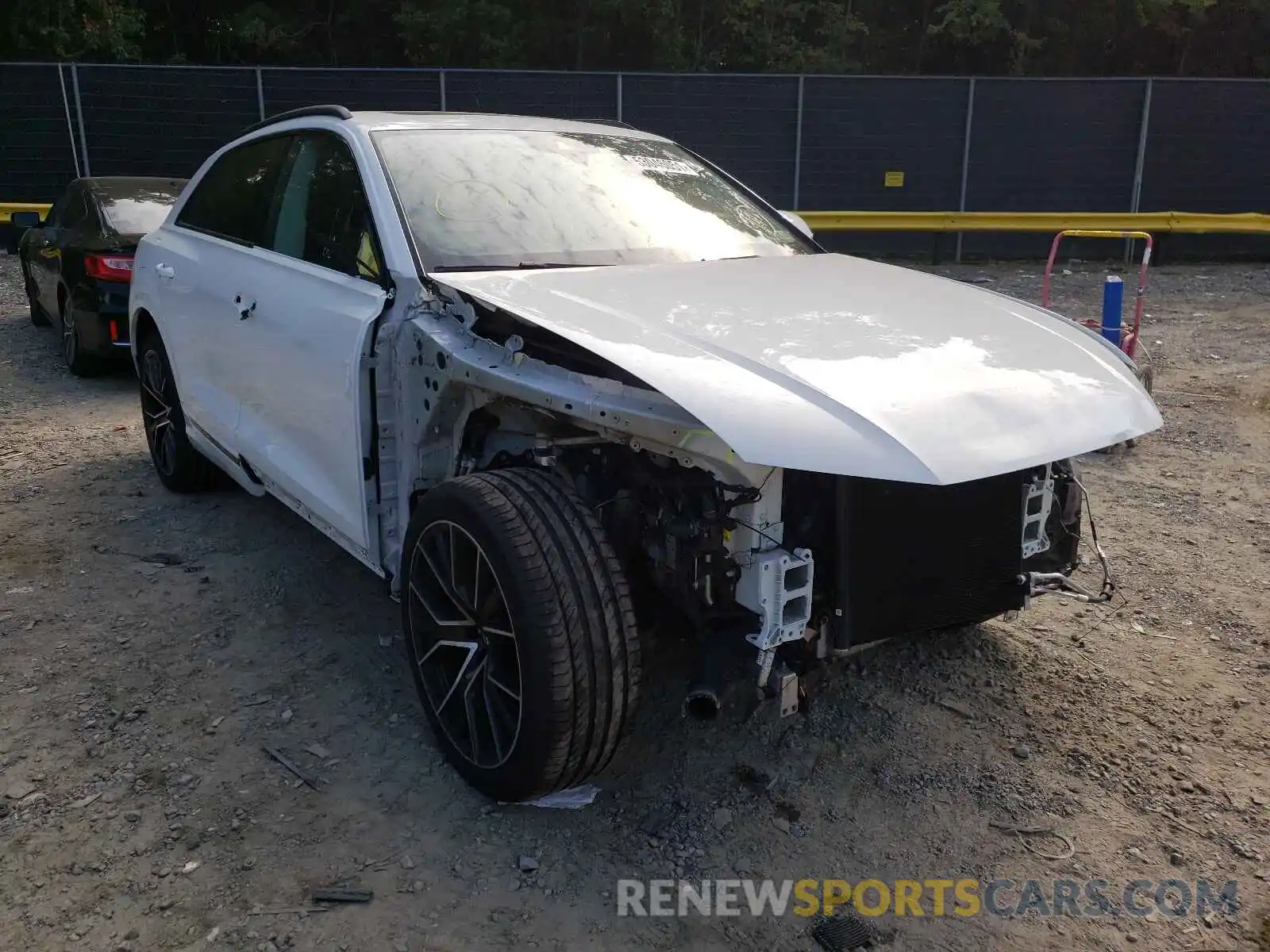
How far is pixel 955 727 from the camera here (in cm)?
346

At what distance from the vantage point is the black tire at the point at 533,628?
268cm

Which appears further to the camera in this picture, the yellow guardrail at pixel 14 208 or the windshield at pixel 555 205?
the yellow guardrail at pixel 14 208

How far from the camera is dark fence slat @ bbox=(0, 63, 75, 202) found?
14.2 metres

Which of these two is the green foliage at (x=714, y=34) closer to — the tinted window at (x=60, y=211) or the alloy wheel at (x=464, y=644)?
the tinted window at (x=60, y=211)

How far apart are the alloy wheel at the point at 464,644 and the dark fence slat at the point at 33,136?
13943 mm

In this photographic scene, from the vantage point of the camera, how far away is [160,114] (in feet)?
47.6

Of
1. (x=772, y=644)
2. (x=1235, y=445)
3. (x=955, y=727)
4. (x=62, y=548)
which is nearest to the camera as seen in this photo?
(x=772, y=644)

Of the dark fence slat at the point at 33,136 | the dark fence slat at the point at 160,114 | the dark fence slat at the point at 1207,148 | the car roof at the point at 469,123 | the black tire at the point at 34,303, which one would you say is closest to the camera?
the car roof at the point at 469,123

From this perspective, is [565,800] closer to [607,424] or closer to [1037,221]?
[607,424]

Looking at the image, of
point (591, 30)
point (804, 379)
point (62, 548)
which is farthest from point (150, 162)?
point (804, 379)

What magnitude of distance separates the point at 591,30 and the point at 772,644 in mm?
19125

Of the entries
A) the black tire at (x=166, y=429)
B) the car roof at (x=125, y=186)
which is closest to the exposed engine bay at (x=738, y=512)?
the black tire at (x=166, y=429)

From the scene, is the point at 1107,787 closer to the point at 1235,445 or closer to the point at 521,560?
the point at 521,560

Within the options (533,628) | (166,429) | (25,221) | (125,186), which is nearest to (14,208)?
(125,186)
